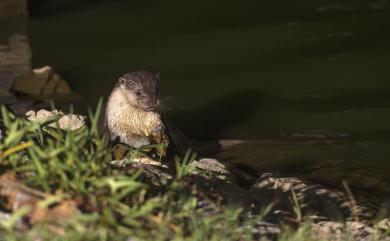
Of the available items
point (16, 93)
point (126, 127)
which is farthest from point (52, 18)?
point (126, 127)

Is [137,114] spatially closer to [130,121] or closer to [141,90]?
[130,121]

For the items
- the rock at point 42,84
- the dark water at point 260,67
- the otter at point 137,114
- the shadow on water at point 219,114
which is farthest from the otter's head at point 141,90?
the rock at point 42,84

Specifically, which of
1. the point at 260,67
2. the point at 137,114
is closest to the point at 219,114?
the point at 260,67

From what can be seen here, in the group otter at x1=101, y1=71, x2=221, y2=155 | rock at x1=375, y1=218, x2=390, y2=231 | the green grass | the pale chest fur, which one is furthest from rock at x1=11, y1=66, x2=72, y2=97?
the green grass

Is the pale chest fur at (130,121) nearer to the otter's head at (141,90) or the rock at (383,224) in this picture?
the otter's head at (141,90)

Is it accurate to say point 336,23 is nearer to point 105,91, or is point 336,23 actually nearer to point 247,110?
point 247,110
